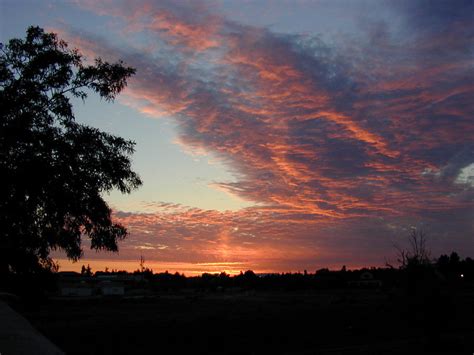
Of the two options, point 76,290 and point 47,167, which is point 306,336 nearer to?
point 47,167

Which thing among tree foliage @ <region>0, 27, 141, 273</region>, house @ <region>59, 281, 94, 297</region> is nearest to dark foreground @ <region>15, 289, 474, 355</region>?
tree foliage @ <region>0, 27, 141, 273</region>

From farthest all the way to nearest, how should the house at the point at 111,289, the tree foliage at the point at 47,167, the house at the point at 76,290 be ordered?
the house at the point at 111,289 → the house at the point at 76,290 → the tree foliage at the point at 47,167

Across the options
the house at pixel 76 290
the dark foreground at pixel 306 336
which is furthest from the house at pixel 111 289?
the dark foreground at pixel 306 336

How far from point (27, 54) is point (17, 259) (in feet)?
21.2

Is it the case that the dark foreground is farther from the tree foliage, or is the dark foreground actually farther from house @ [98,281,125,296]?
house @ [98,281,125,296]

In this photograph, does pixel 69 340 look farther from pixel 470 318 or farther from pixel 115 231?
pixel 470 318

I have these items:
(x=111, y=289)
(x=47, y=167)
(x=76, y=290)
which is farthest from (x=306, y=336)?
(x=76, y=290)

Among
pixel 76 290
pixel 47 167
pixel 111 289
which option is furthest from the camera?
pixel 111 289

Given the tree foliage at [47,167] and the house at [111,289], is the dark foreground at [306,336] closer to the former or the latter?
the tree foliage at [47,167]

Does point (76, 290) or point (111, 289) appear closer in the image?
point (76, 290)

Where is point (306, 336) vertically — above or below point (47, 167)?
below

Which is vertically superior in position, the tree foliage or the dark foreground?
the tree foliage

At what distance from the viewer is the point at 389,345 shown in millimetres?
20828

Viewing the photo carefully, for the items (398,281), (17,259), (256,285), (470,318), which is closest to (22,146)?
(17,259)
